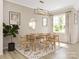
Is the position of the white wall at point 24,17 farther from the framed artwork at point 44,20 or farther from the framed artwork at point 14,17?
the framed artwork at point 44,20

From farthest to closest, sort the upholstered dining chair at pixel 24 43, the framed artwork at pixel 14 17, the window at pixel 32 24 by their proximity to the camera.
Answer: the window at pixel 32 24
the framed artwork at pixel 14 17
the upholstered dining chair at pixel 24 43

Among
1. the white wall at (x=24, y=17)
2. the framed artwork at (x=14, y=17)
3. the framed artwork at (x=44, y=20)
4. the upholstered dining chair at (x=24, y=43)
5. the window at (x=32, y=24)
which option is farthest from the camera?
the framed artwork at (x=44, y=20)

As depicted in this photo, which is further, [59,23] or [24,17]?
[59,23]

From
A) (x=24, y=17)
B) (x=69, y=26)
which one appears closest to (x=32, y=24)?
(x=24, y=17)

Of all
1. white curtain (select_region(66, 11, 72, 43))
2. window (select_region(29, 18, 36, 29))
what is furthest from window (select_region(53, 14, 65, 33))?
window (select_region(29, 18, 36, 29))

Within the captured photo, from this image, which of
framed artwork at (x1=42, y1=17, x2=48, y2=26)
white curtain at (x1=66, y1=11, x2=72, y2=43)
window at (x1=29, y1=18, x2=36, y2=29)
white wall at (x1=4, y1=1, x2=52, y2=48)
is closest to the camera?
white wall at (x1=4, y1=1, x2=52, y2=48)

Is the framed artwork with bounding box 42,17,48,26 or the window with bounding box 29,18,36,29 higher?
the framed artwork with bounding box 42,17,48,26

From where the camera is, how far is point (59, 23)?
8.86 metres

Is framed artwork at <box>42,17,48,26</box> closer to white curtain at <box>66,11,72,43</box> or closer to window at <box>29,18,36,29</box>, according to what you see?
window at <box>29,18,36,29</box>

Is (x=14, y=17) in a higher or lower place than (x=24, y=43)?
higher

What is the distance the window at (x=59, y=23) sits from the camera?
8.48m

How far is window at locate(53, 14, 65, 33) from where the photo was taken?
8.48 meters

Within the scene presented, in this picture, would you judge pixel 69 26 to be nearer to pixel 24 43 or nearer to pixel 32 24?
A: pixel 32 24

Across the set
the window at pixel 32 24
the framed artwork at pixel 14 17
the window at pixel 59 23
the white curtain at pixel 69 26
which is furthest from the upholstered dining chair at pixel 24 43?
the window at pixel 59 23
